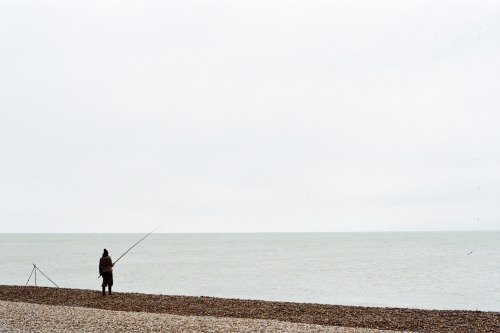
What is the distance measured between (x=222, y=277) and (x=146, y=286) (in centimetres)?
892

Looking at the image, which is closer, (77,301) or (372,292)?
(77,301)

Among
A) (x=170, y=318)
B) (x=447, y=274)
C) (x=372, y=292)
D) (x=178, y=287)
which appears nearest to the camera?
(x=170, y=318)

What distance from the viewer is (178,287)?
32.0 m

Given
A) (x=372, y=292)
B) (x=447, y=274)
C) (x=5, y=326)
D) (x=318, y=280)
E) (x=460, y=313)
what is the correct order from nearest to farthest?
(x=5, y=326) → (x=460, y=313) → (x=372, y=292) → (x=318, y=280) → (x=447, y=274)

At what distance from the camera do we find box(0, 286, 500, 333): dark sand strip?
39.6 ft

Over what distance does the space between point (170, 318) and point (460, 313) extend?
25.2 ft

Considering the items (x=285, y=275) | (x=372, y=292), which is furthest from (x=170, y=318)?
(x=285, y=275)

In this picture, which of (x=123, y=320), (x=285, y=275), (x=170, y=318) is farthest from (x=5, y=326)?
(x=285, y=275)

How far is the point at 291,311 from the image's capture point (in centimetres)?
1420

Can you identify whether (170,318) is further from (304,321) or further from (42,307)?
(42,307)

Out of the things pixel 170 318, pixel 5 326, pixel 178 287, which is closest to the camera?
pixel 5 326

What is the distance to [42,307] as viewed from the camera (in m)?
13.7

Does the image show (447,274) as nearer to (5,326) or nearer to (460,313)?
(460,313)

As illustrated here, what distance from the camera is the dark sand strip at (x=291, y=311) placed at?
476 inches
